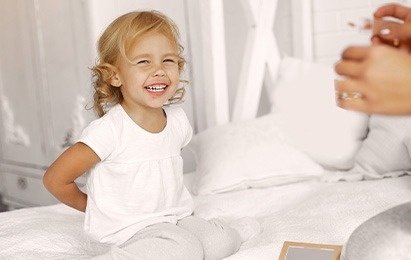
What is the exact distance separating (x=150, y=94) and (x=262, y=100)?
115cm

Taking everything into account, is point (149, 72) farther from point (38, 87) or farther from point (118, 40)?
point (38, 87)

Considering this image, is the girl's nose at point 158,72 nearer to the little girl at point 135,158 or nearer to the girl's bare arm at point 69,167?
the little girl at point 135,158

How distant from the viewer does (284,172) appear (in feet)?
5.65

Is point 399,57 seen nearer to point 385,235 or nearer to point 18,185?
point 385,235

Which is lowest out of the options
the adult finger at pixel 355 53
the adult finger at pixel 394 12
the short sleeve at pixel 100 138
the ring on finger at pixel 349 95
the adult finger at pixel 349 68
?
the short sleeve at pixel 100 138

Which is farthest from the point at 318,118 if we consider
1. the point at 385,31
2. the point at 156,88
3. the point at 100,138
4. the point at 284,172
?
the point at 385,31

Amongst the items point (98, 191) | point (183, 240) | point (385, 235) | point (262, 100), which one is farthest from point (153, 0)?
point (385, 235)

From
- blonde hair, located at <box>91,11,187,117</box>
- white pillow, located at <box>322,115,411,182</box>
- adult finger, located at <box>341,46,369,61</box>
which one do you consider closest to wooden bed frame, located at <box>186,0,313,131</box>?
white pillow, located at <box>322,115,411,182</box>

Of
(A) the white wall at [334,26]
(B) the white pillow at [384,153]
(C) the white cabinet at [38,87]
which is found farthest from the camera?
(A) the white wall at [334,26]

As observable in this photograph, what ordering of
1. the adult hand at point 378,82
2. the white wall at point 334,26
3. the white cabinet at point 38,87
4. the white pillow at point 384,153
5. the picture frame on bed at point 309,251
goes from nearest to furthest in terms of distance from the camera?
the adult hand at point 378,82, the picture frame on bed at point 309,251, the white pillow at point 384,153, the white cabinet at point 38,87, the white wall at point 334,26

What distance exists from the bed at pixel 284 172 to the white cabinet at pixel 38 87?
19.2 inches

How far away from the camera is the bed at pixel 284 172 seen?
1.26 meters

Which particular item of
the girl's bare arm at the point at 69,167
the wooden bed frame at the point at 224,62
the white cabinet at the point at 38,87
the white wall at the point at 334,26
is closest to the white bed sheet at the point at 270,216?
the girl's bare arm at the point at 69,167

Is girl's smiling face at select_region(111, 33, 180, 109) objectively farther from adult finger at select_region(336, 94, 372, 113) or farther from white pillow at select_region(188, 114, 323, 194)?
adult finger at select_region(336, 94, 372, 113)
